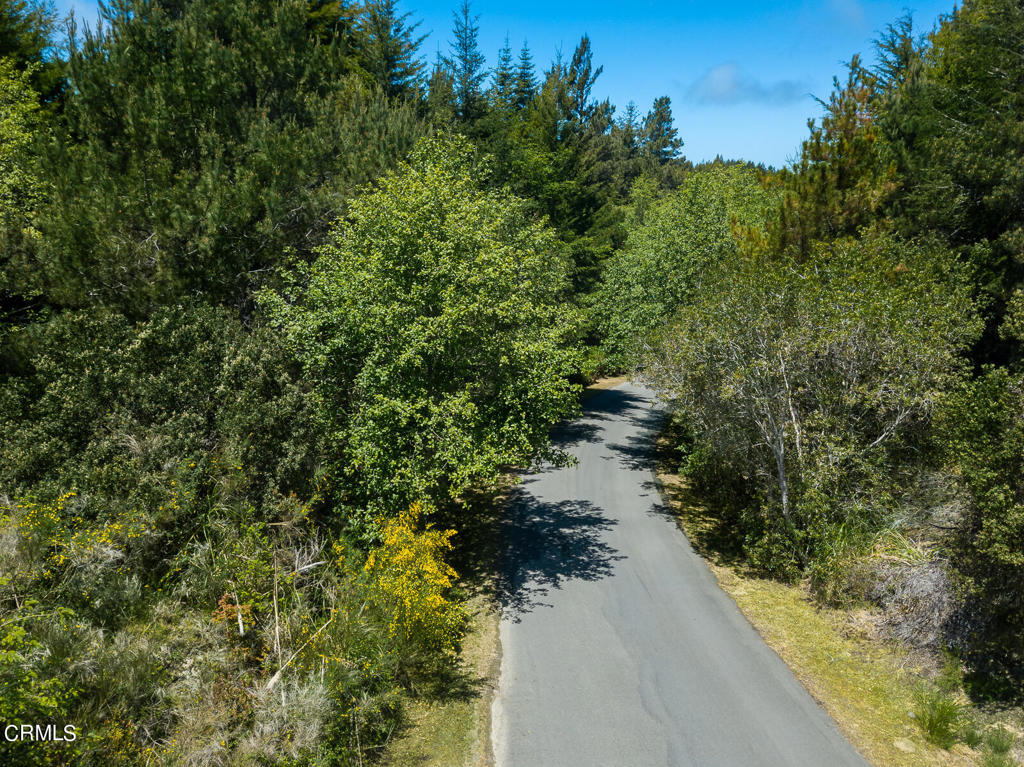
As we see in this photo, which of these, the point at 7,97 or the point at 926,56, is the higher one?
the point at 926,56

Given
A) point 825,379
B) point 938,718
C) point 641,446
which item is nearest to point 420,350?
point 825,379

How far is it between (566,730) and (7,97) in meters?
22.6

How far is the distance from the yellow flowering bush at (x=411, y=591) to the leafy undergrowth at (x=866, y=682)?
7000 millimetres

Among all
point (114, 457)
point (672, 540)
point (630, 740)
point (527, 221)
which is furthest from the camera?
point (527, 221)

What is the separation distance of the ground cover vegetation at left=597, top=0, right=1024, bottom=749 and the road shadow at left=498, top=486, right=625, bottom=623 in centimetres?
413

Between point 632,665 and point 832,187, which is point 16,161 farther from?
point 832,187

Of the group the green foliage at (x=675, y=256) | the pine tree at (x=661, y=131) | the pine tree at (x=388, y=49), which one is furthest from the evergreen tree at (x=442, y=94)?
the pine tree at (x=661, y=131)

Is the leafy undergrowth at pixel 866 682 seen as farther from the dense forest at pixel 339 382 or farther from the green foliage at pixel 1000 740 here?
the dense forest at pixel 339 382

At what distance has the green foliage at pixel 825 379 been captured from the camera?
13.3m

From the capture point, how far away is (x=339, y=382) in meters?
13.5

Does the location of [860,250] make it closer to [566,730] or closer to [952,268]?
[952,268]

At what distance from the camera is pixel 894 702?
1016cm

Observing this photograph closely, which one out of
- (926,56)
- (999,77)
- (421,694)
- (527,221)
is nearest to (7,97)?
(527,221)

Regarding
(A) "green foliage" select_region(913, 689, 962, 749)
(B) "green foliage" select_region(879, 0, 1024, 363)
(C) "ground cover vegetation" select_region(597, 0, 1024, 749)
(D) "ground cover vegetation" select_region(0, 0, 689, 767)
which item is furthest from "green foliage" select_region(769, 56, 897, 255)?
(A) "green foliage" select_region(913, 689, 962, 749)
